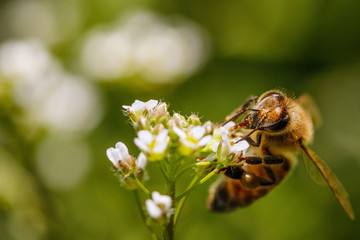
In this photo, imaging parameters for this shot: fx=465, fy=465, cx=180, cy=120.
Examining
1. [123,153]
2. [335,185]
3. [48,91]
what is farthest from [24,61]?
[335,185]

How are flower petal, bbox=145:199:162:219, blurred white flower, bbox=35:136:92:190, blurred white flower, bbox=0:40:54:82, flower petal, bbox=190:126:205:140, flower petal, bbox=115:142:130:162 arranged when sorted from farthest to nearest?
1. blurred white flower, bbox=35:136:92:190
2. blurred white flower, bbox=0:40:54:82
3. flower petal, bbox=115:142:130:162
4. flower petal, bbox=190:126:205:140
5. flower petal, bbox=145:199:162:219

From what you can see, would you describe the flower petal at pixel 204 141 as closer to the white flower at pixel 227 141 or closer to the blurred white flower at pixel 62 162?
the white flower at pixel 227 141

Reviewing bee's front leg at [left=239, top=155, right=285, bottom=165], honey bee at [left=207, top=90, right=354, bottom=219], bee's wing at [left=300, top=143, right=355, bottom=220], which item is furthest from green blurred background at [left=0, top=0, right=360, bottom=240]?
bee's wing at [left=300, top=143, right=355, bottom=220]

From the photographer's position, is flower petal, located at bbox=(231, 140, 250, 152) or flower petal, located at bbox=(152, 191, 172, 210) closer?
flower petal, located at bbox=(152, 191, 172, 210)

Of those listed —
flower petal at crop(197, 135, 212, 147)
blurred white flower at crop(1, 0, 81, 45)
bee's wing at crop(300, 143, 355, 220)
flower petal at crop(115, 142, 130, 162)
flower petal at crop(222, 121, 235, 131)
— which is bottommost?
bee's wing at crop(300, 143, 355, 220)

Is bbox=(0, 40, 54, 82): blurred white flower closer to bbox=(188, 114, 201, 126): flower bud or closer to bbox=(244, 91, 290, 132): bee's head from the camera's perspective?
bbox=(188, 114, 201, 126): flower bud
